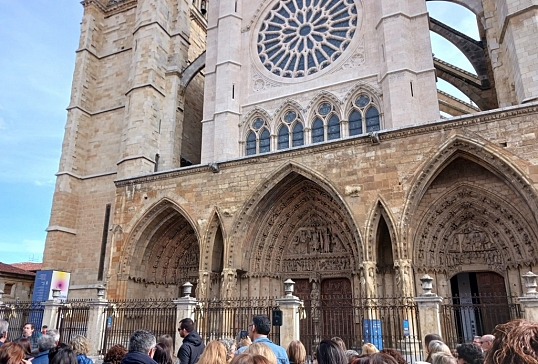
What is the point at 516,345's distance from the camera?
3.83ft

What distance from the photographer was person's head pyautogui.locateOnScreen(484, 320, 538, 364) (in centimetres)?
116

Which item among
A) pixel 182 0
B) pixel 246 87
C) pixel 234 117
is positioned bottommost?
pixel 234 117

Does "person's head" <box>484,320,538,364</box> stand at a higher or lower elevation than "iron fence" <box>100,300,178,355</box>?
higher

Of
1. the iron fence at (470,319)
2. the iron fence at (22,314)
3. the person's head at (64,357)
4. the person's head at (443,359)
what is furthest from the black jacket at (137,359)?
the iron fence at (22,314)

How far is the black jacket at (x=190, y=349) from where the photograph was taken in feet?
11.4

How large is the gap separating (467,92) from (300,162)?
7.22 meters

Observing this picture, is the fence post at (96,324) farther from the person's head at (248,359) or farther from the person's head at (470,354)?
the person's head at (248,359)

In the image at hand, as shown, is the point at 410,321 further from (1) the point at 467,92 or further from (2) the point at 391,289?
(1) the point at 467,92

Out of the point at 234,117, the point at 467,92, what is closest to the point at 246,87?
the point at 234,117

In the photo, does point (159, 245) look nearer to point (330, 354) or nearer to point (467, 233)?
point (467, 233)

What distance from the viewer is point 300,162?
10617mm

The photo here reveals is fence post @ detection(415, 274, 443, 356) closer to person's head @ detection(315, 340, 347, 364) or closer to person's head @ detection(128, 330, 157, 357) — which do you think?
person's head @ detection(315, 340, 347, 364)

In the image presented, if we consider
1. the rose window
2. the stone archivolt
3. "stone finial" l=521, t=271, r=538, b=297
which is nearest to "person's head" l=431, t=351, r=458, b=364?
"stone finial" l=521, t=271, r=538, b=297

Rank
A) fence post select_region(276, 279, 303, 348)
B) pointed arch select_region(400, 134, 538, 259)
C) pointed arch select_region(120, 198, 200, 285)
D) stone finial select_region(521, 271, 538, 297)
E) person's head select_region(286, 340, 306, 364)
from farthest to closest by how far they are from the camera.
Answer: pointed arch select_region(120, 198, 200, 285), pointed arch select_region(400, 134, 538, 259), fence post select_region(276, 279, 303, 348), stone finial select_region(521, 271, 538, 297), person's head select_region(286, 340, 306, 364)
